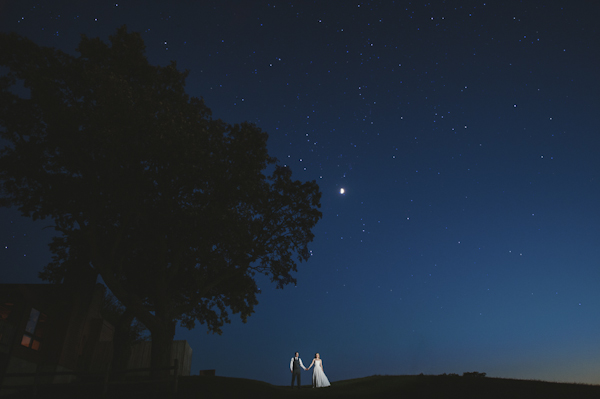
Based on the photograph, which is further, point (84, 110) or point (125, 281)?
point (125, 281)

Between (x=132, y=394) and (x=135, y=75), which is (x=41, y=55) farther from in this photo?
(x=132, y=394)

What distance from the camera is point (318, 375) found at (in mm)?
23875

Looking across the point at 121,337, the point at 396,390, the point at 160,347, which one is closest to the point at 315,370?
the point at 396,390

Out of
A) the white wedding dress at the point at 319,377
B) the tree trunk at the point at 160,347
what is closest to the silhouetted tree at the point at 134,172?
the tree trunk at the point at 160,347

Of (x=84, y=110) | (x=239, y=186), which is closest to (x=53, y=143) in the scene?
(x=84, y=110)

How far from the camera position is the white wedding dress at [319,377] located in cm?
2367

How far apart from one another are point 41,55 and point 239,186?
11.3 metres

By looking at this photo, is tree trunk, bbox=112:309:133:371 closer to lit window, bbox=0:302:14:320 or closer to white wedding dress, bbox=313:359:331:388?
lit window, bbox=0:302:14:320

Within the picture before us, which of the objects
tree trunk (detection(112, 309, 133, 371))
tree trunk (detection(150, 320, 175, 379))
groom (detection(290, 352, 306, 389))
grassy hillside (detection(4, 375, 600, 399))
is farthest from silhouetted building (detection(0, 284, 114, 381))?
groom (detection(290, 352, 306, 389))

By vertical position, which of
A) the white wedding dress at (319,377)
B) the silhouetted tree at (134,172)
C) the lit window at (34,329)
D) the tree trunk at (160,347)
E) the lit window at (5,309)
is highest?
the silhouetted tree at (134,172)

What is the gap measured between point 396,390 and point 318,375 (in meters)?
6.62

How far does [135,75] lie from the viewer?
65.8ft

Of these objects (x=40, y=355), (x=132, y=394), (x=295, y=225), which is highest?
(x=295, y=225)

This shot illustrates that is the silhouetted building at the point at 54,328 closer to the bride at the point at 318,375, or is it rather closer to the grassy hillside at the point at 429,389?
the grassy hillside at the point at 429,389
